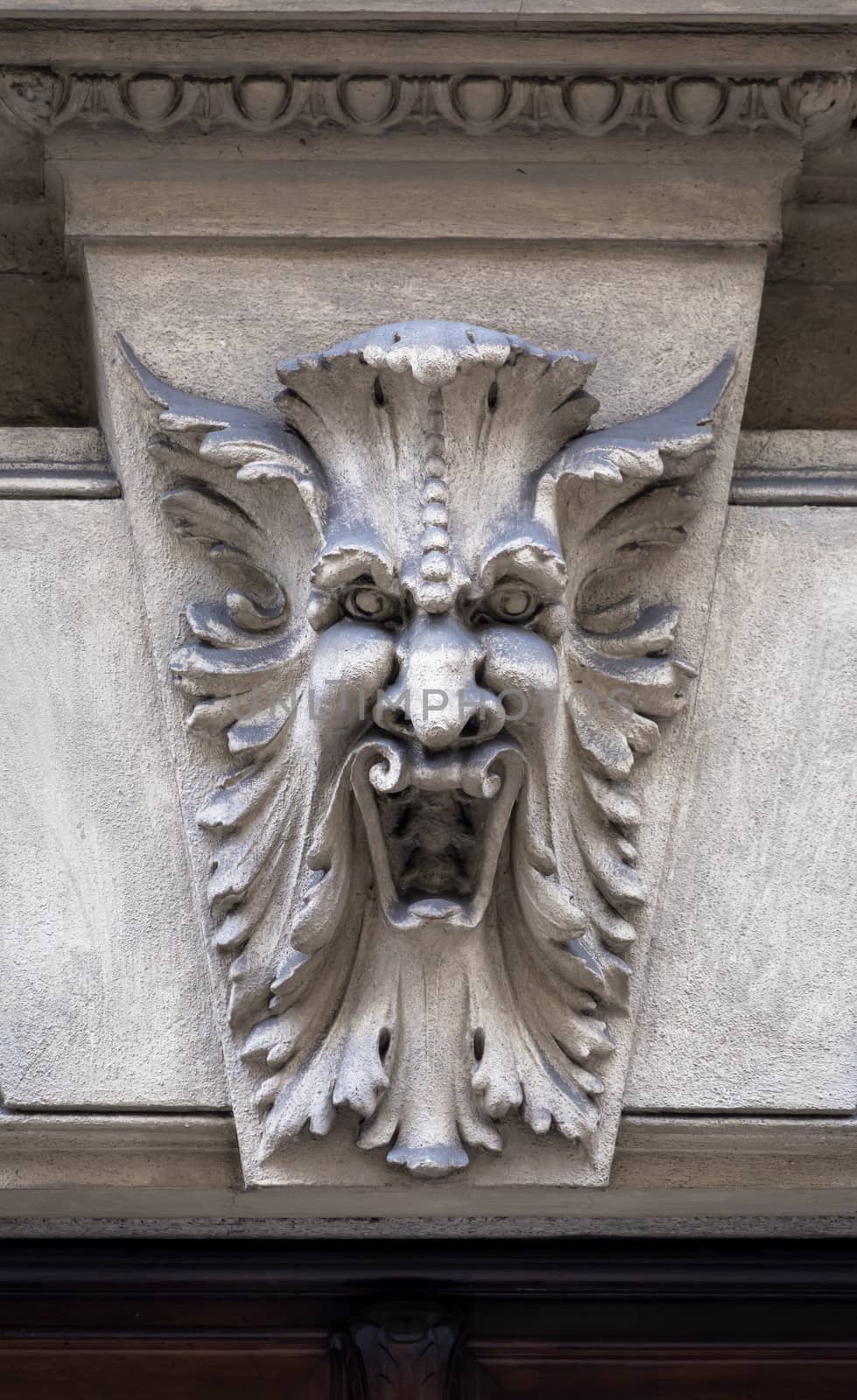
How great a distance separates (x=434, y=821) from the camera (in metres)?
1.39

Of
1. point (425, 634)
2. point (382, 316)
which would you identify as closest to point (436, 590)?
point (425, 634)

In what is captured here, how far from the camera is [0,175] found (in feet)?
5.17

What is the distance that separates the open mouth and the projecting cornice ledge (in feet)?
1.80

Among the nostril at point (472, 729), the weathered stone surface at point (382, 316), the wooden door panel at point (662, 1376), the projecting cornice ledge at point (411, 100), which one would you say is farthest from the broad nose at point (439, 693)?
the wooden door panel at point (662, 1376)

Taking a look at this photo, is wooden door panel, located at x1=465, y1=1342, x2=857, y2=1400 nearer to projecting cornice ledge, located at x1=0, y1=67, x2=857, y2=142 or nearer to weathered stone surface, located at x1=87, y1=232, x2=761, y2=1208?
weathered stone surface, located at x1=87, y1=232, x2=761, y2=1208

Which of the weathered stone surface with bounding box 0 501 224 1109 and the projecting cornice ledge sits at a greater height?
the projecting cornice ledge

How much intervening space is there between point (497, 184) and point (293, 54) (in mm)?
204

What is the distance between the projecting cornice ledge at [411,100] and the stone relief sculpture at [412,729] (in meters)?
0.23

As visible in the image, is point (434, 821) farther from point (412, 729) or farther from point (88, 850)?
point (88, 850)

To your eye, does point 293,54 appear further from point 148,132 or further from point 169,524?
point 169,524

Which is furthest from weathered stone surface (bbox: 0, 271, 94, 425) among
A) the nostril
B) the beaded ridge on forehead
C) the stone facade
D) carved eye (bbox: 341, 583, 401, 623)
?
the nostril

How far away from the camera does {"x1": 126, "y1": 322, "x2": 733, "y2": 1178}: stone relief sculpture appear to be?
4.44 ft

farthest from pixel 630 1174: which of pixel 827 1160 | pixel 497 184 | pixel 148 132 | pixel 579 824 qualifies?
pixel 148 132

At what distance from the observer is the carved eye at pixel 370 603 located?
136 cm
